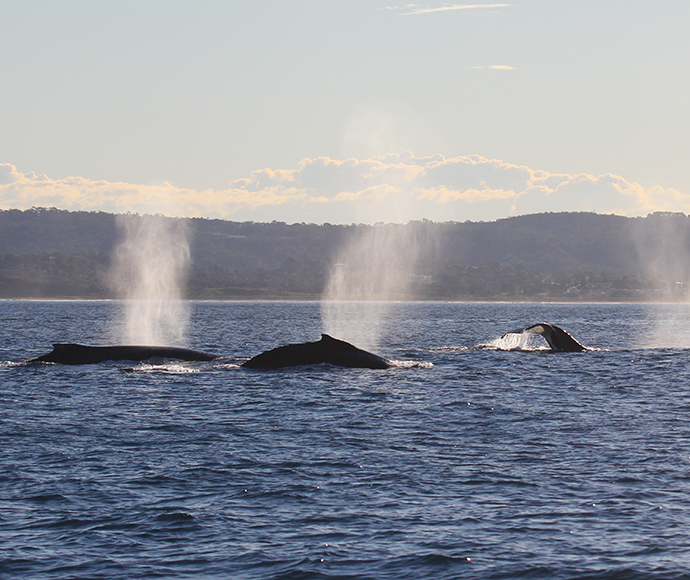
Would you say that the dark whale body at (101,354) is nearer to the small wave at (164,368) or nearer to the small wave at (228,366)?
the small wave at (164,368)

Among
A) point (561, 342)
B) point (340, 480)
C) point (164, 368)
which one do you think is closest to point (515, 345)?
point (561, 342)

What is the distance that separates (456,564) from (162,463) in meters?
7.88

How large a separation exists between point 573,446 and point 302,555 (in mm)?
9411

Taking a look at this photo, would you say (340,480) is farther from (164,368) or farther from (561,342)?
(561,342)

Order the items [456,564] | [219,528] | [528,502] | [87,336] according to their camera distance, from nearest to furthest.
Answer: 1. [456,564]
2. [219,528]
3. [528,502]
4. [87,336]

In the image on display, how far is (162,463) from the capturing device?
18031 mm

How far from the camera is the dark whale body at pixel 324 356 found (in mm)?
34969

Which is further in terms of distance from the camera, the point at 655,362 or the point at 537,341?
the point at 537,341

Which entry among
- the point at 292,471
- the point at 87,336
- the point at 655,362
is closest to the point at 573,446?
the point at 292,471

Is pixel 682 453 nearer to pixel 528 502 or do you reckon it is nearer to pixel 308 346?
pixel 528 502

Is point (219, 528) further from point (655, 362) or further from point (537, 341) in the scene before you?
point (537, 341)

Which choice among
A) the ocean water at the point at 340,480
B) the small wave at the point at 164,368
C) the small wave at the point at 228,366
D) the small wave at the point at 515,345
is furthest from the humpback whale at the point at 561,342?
the small wave at the point at 164,368

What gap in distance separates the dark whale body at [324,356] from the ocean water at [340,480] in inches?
150

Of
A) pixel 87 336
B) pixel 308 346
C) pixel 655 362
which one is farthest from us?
pixel 87 336
